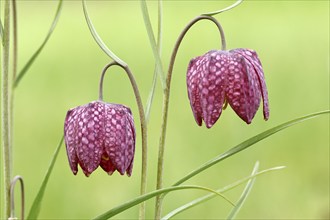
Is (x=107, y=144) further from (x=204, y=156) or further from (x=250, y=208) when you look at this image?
(x=204, y=156)

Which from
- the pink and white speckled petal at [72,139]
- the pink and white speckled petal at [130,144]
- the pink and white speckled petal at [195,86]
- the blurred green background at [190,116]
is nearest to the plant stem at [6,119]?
the pink and white speckled petal at [72,139]

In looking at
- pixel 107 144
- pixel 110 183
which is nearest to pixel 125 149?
pixel 107 144

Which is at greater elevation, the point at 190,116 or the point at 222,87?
the point at 222,87

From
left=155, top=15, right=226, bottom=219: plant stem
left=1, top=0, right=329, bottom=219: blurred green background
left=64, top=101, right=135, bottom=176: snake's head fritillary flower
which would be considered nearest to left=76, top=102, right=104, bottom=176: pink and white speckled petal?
left=64, top=101, right=135, bottom=176: snake's head fritillary flower

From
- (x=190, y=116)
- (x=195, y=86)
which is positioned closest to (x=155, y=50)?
(x=195, y=86)

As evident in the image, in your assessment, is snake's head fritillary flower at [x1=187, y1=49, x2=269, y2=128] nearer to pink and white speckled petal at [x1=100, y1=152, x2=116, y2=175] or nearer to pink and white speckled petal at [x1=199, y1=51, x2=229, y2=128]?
pink and white speckled petal at [x1=199, y1=51, x2=229, y2=128]

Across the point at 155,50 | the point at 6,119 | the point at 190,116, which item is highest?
the point at 155,50

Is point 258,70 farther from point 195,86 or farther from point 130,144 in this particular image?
point 130,144

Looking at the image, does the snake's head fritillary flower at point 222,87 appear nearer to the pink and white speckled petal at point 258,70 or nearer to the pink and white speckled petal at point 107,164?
the pink and white speckled petal at point 258,70
